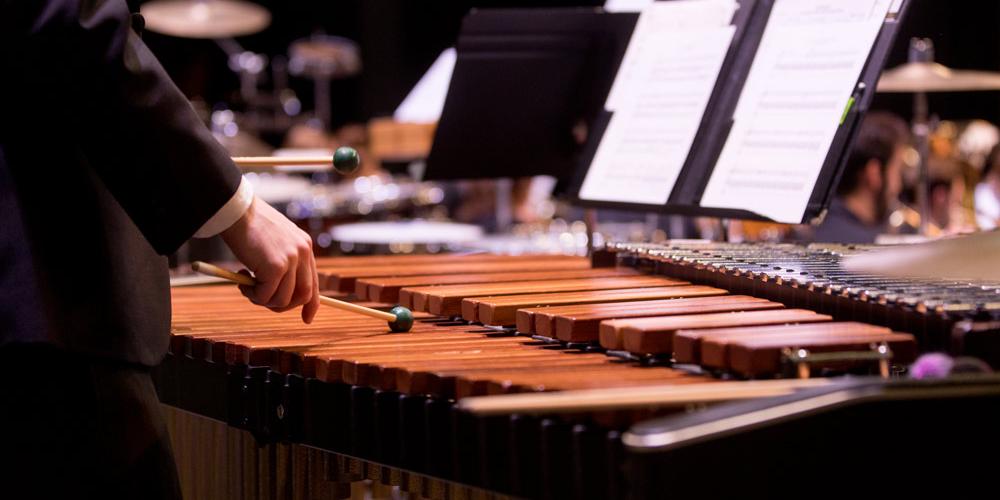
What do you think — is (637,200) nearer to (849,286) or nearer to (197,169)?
(849,286)

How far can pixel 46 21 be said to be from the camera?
150 cm

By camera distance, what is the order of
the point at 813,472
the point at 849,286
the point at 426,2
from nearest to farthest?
1. the point at 813,472
2. the point at 849,286
3. the point at 426,2

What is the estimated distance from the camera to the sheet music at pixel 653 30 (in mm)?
3107

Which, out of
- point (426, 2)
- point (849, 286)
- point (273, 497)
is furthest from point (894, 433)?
point (426, 2)

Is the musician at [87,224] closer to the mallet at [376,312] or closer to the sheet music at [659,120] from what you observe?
the mallet at [376,312]

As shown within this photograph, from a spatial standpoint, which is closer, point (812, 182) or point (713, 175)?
point (812, 182)

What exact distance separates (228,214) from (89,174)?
214 millimetres

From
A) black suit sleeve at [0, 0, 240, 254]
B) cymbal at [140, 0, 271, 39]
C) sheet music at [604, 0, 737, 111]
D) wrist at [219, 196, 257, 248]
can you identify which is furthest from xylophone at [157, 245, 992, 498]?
cymbal at [140, 0, 271, 39]

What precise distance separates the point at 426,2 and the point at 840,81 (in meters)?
10.6

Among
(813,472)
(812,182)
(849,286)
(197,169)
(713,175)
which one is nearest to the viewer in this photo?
(813,472)

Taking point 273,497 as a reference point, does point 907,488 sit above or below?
above

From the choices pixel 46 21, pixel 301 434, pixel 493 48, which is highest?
pixel 493 48

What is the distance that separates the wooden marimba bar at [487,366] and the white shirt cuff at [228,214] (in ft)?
0.98

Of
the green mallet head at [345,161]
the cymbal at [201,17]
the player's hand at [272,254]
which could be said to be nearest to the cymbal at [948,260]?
the player's hand at [272,254]
